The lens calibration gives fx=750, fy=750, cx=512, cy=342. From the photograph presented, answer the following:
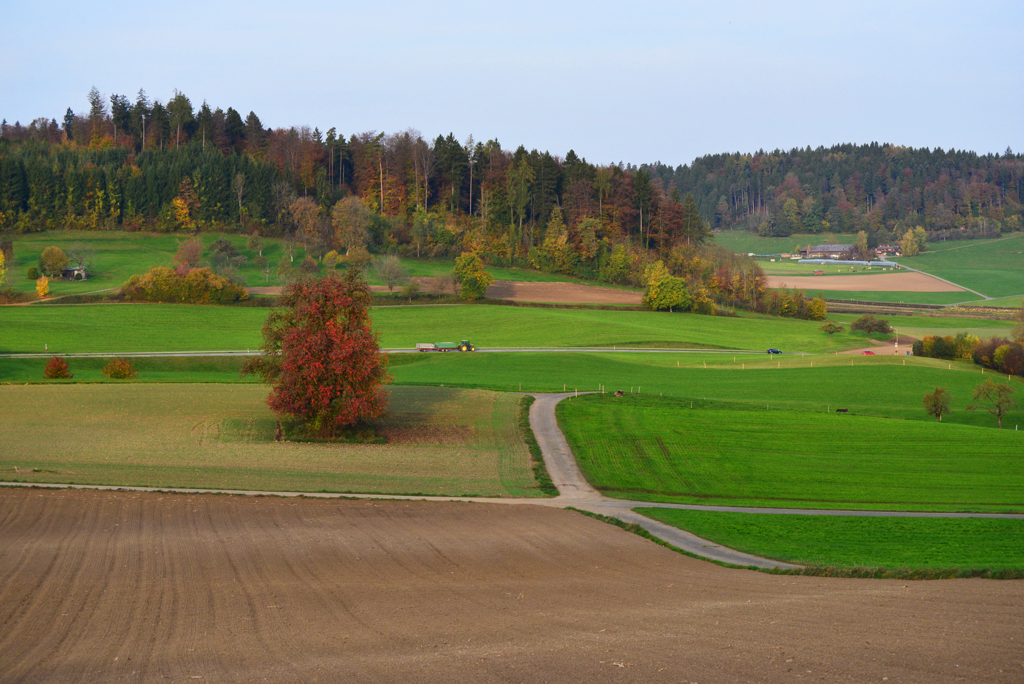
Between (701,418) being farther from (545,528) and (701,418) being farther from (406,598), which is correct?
(406,598)

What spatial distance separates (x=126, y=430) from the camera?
3938cm

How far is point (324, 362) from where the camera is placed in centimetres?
3925

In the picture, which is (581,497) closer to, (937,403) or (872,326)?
(937,403)

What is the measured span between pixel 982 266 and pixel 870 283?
149 ft

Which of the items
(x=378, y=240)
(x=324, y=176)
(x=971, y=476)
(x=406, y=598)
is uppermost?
(x=324, y=176)

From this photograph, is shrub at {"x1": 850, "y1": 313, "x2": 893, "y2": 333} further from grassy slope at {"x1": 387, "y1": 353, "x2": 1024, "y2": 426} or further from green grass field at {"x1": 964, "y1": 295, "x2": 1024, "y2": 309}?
green grass field at {"x1": 964, "y1": 295, "x2": 1024, "y2": 309}

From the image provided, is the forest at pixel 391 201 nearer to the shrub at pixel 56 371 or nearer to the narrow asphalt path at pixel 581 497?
the shrub at pixel 56 371

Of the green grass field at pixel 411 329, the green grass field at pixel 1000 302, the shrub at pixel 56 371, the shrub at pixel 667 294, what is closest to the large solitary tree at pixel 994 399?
the green grass field at pixel 411 329

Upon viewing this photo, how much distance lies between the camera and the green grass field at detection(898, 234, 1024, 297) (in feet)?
498

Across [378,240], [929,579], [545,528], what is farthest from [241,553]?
[378,240]

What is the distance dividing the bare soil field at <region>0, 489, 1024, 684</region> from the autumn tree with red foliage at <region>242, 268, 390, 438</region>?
1435 cm

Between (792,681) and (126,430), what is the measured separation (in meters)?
36.8

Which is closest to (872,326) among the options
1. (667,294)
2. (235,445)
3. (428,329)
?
(667,294)

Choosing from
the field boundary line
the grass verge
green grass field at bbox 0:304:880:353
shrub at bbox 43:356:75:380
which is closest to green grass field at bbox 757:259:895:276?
green grass field at bbox 0:304:880:353
